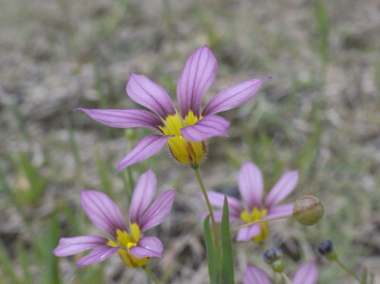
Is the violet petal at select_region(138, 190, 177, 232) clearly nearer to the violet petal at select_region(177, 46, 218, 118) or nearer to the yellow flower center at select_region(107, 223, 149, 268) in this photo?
the yellow flower center at select_region(107, 223, 149, 268)

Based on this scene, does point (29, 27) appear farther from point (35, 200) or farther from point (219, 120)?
point (219, 120)

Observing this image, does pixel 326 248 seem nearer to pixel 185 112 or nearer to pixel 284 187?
pixel 284 187

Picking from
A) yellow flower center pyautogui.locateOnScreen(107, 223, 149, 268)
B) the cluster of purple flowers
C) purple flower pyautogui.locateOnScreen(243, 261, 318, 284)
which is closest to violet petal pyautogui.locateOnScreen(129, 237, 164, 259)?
the cluster of purple flowers

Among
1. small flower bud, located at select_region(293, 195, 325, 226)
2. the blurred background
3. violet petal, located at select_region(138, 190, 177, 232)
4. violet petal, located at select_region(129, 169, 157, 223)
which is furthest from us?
the blurred background

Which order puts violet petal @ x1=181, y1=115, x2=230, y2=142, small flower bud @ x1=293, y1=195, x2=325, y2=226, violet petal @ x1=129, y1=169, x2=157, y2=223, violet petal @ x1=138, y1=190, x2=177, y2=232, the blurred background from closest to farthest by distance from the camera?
1. violet petal @ x1=181, y1=115, x2=230, y2=142
2. small flower bud @ x1=293, y1=195, x2=325, y2=226
3. violet petal @ x1=138, y1=190, x2=177, y2=232
4. violet petal @ x1=129, y1=169, x2=157, y2=223
5. the blurred background

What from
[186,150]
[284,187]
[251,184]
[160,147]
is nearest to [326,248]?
[284,187]

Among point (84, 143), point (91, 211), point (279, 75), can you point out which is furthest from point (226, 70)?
point (91, 211)

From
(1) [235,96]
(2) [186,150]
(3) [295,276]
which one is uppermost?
(1) [235,96]
